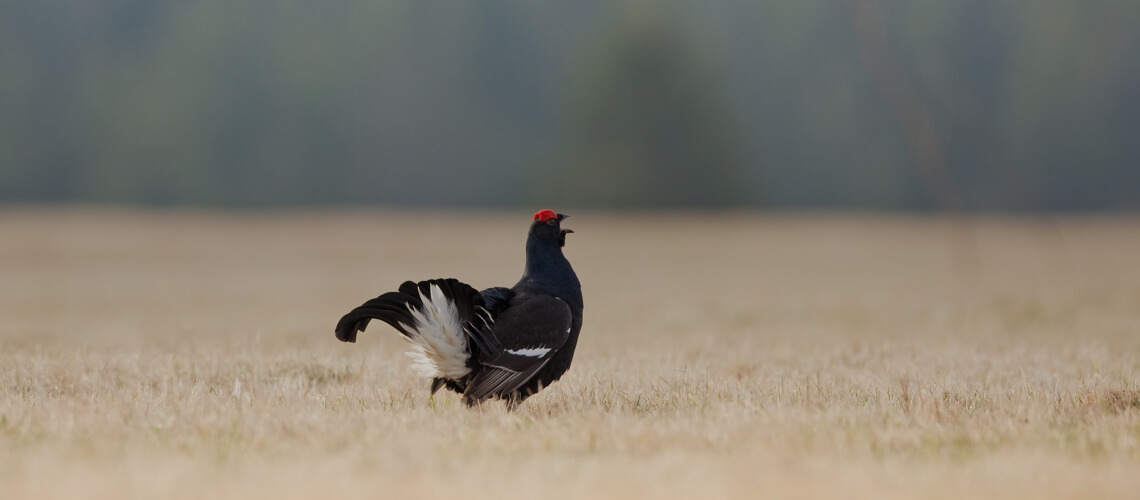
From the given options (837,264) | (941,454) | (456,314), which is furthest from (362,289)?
(941,454)

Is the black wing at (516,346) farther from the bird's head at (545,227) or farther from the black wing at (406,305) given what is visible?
the bird's head at (545,227)

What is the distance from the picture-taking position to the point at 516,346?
655cm

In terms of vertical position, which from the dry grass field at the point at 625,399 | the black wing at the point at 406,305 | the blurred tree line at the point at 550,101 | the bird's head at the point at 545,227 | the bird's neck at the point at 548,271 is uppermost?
the blurred tree line at the point at 550,101

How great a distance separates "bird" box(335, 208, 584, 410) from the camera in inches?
257

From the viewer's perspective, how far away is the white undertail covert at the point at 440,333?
6.53 metres

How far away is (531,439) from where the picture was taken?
5465 mm

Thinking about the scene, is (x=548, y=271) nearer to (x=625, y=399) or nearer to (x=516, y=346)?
(x=516, y=346)

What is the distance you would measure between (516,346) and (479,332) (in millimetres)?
227

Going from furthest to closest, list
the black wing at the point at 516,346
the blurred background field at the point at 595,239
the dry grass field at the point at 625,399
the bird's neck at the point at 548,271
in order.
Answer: the bird's neck at the point at 548,271 → the black wing at the point at 516,346 → the blurred background field at the point at 595,239 → the dry grass field at the point at 625,399

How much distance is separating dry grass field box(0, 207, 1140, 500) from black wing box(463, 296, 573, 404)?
0.17 metres

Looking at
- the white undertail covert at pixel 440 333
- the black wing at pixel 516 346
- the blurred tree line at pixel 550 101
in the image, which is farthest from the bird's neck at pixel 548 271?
the blurred tree line at pixel 550 101

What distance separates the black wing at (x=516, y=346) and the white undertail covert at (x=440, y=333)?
108 millimetres

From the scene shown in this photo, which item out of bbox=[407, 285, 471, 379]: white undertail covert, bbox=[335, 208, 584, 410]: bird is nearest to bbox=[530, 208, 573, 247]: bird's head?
bbox=[335, 208, 584, 410]: bird

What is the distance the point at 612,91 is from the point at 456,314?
144 ft
